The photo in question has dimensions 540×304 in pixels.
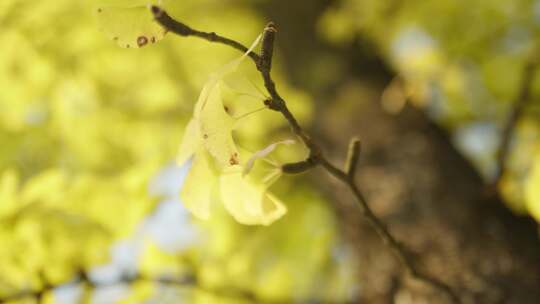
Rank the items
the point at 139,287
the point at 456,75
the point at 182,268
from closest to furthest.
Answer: the point at 139,287, the point at 182,268, the point at 456,75

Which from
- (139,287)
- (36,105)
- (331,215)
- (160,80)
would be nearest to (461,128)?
(331,215)

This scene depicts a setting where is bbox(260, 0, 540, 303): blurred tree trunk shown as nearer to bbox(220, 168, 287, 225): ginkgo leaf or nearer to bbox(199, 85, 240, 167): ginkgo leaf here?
bbox(220, 168, 287, 225): ginkgo leaf

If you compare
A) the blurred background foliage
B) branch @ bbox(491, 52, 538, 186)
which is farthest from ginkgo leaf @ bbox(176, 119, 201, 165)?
branch @ bbox(491, 52, 538, 186)

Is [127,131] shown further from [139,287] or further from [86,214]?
[139,287]

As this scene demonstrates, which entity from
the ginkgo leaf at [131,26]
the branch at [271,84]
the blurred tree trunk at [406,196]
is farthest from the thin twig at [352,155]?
the blurred tree trunk at [406,196]

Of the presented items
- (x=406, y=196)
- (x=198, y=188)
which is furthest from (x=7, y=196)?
(x=406, y=196)

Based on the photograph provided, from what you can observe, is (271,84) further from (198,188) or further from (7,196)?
(7,196)
